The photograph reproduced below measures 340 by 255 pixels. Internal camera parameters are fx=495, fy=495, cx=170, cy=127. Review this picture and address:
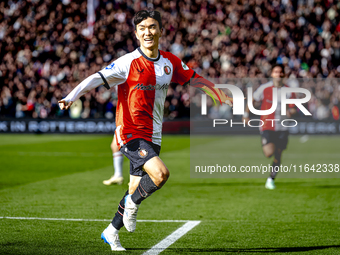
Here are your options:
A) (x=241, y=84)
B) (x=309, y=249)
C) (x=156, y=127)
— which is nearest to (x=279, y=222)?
(x=309, y=249)

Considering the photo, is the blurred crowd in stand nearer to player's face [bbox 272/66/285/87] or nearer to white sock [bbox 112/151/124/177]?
white sock [bbox 112/151/124/177]

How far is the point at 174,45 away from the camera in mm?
25000

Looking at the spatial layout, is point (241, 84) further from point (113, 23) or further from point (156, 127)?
point (156, 127)

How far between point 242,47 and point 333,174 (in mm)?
14102

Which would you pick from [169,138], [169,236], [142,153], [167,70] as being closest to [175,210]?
[169,236]

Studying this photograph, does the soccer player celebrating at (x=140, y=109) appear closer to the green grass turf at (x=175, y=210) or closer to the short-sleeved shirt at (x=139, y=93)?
the short-sleeved shirt at (x=139, y=93)

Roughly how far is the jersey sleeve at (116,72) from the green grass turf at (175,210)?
1.61 metres

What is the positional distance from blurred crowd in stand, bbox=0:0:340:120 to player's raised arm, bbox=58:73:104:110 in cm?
1850

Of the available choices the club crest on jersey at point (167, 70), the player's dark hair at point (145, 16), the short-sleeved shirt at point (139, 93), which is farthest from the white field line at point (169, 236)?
the player's dark hair at point (145, 16)

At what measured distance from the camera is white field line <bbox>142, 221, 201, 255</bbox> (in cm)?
475

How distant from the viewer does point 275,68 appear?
871 centimetres

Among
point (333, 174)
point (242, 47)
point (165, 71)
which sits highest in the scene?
point (242, 47)

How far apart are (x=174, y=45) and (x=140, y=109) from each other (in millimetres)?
20665

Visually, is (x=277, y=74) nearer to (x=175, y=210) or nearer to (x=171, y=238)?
(x=175, y=210)
